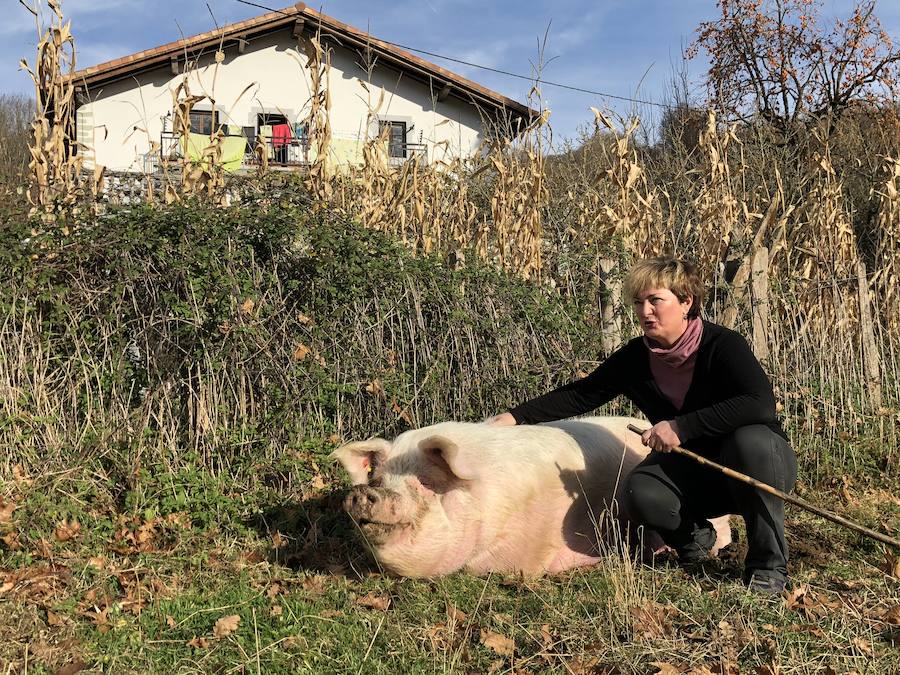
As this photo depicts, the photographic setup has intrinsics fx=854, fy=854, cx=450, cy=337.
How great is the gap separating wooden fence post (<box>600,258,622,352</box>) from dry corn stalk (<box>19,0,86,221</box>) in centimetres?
355

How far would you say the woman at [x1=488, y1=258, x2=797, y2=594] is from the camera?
3469 millimetres

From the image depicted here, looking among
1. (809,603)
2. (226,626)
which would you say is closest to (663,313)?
(809,603)

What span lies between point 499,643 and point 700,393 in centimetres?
142

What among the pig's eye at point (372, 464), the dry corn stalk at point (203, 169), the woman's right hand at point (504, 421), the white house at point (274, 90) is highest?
the white house at point (274, 90)

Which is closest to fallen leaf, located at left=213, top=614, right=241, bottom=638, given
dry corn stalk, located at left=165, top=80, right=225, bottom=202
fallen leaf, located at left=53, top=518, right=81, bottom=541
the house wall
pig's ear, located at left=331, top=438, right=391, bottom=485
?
pig's ear, located at left=331, top=438, right=391, bottom=485

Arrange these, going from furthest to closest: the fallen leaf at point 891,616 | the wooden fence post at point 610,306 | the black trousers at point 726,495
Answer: the wooden fence post at point 610,306 → the black trousers at point 726,495 → the fallen leaf at point 891,616

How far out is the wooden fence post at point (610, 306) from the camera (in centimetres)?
591

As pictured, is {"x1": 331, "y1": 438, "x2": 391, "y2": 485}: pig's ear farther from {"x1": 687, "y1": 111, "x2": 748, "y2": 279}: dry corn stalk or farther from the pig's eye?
{"x1": 687, "y1": 111, "x2": 748, "y2": 279}: dry corn stalk

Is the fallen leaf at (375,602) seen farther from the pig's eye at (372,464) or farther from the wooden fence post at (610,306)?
the wooden fence post at (610,306)

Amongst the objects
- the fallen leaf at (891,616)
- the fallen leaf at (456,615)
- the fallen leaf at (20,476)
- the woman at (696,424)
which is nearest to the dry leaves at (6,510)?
the fallen leaf at (20,476)

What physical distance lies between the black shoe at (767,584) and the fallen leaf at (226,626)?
6.59ft

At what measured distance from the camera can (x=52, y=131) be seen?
601 centimetres

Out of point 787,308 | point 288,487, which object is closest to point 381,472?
point 288,487

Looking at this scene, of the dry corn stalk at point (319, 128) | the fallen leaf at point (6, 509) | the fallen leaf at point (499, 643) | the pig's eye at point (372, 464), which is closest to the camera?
the fallen leaf at point (499, 643)
